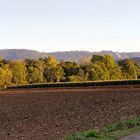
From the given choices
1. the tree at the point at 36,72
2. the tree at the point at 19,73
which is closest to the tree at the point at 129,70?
the tree at the point at 36,72

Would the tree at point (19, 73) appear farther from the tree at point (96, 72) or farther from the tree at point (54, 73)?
the tree at point (96, 72)

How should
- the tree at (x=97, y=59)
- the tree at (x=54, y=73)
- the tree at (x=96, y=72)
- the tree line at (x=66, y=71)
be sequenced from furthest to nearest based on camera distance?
1. the tree at (x=97, y=59)
2. the tree at (x=54, y=73)
3. the tree line at (x=66, y=71)
4. the tree at (x=96, y=72)

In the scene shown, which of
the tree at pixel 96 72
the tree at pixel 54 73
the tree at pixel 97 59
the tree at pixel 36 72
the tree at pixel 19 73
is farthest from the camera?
the tree at pixel 97 59

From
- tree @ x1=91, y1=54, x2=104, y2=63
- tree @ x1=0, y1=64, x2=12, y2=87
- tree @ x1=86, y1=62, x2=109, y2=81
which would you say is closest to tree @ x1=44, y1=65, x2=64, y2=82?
tree @ x1=86, y1=62, x2=109, y2=81

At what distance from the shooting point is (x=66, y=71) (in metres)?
164

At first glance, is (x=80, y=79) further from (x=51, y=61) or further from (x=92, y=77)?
(x=51, y=61)

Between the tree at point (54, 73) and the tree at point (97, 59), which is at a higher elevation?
the tree at point (97, 59)

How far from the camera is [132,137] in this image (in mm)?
16703

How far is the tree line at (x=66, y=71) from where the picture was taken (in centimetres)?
15675

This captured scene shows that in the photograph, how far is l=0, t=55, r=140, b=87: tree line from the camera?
6171 inches

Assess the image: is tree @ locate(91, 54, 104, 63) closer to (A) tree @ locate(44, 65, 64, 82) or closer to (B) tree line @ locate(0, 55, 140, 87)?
(B) tree line @ locate(0, 55, 140, 87)

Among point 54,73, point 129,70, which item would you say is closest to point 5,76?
point 54,73

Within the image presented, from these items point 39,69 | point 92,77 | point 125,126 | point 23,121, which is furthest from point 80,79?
point 125,126

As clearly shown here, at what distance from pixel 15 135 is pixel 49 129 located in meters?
2.09
